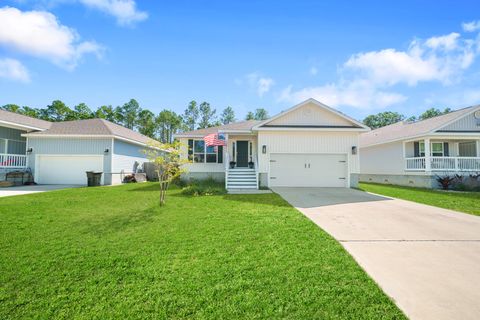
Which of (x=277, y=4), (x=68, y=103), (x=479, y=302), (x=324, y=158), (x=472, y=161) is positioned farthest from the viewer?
(x=68, y=103)

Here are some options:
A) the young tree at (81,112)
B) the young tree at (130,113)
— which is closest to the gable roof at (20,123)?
the young tree at (81,112)

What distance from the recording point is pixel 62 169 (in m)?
15.4

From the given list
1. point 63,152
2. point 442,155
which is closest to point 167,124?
point 63,152

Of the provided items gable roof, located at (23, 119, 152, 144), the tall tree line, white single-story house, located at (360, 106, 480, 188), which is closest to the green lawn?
gable roof, located at (23, 119, 152, 144)

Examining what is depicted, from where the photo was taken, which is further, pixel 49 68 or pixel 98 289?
pixel 49 68

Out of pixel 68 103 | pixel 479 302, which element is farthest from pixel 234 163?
pixel 68 103

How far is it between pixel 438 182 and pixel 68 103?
4999cm

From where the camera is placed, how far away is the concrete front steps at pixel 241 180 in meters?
12.2

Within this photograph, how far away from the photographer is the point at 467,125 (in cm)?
1466

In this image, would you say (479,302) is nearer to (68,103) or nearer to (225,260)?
(225,260)

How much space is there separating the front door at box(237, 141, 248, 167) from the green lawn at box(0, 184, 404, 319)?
32.7 ft

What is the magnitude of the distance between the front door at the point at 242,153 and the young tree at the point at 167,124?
3369 cm

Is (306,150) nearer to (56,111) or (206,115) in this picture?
(206,115)

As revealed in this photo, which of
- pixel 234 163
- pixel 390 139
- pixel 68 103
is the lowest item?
pixel 234 163
